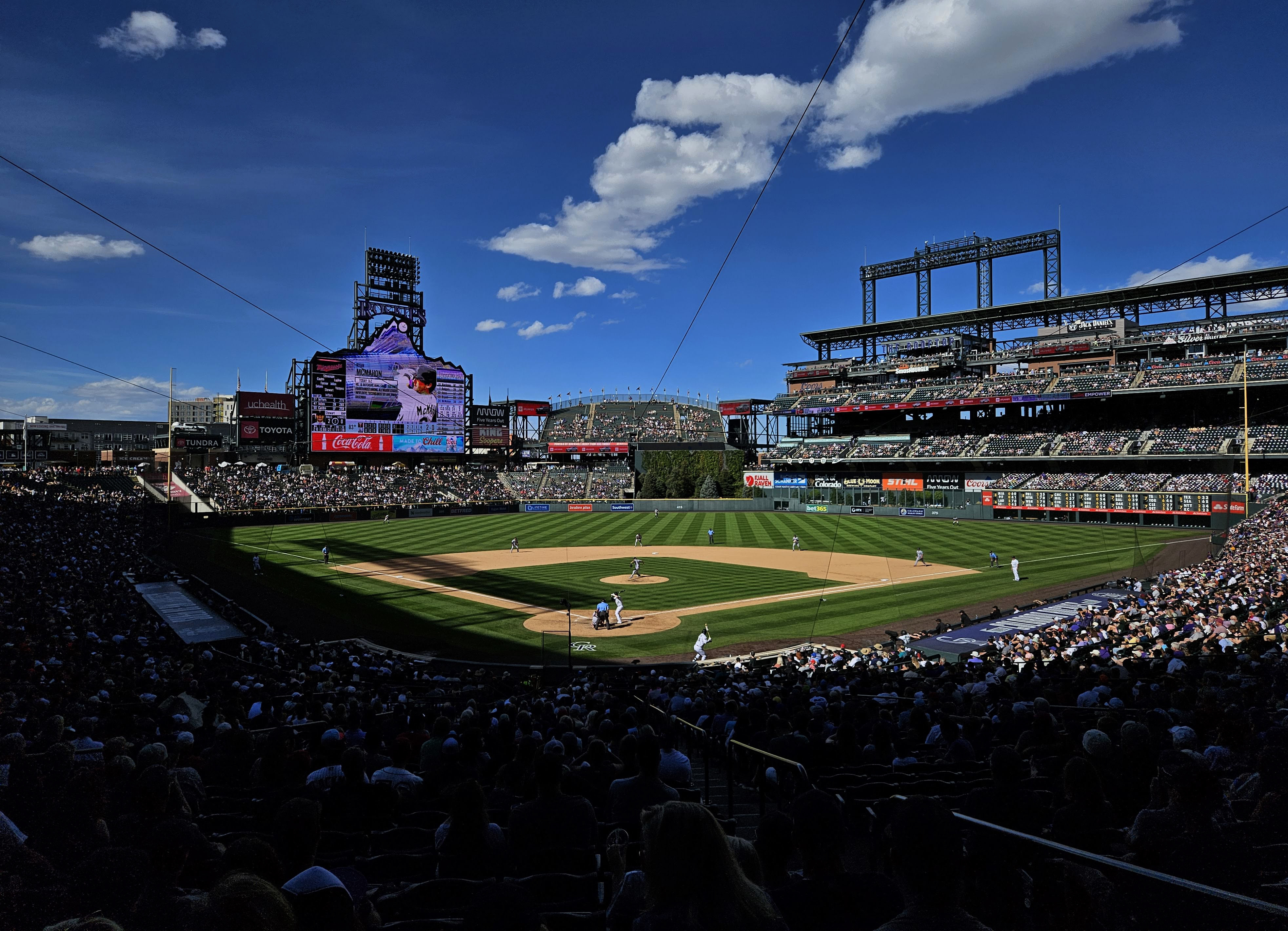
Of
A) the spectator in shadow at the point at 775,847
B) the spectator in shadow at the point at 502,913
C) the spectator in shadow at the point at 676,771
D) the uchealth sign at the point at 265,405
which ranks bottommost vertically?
the spectator in shadow at the point at 676,771

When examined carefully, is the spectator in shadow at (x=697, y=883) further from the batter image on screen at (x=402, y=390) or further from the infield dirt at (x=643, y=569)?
the batter image on screen at (x=402, y=390)

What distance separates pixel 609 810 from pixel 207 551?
4287 cm

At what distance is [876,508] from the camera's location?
64.4 meters

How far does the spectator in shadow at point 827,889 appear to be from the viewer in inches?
108

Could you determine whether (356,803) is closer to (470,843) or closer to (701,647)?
(470,843)

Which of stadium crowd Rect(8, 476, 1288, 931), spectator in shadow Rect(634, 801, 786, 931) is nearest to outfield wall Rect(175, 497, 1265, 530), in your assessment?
stadium crowd Rect(8, 476, 1288, 931)

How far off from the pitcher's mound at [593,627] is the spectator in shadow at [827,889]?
834 inches

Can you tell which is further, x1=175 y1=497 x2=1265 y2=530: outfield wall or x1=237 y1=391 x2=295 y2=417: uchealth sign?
x1=237 y1=391 x2=295 y2=417: uchealth sign

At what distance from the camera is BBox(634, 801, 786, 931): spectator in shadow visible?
218cm

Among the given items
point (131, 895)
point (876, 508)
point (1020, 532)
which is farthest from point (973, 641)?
point (876, 508)

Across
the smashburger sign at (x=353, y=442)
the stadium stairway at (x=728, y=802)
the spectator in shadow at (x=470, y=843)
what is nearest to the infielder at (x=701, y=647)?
the stadium stairway at (x=728, y=802)

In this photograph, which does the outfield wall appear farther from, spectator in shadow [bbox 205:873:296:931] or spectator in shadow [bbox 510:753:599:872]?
spectator in shadow [bbox 205:873:296:931]

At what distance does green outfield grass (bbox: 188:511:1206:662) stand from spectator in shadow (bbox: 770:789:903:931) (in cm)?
1887

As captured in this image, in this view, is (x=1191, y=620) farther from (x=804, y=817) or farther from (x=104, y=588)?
(x=104, y=588)
